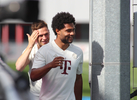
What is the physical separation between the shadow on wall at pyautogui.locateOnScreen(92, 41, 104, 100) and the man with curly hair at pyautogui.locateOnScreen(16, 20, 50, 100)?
0.64 m

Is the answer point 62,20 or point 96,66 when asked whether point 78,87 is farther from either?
point 62,20

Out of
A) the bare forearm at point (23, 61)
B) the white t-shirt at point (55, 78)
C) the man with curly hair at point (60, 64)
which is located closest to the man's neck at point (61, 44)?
the man with curly hair at point (60, 64)

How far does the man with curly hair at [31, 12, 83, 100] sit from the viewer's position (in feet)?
8.48

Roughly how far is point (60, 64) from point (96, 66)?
2.39 ft

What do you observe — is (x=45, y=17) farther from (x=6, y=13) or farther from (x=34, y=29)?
(x=34, y=29)

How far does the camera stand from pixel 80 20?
2306 centimetres

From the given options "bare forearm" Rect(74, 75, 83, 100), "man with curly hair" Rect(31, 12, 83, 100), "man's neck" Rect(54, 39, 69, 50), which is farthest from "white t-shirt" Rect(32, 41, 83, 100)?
"bare forearm" Rect(74, 75, 83, 100)

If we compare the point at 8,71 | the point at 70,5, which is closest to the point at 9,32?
the point at 70,5

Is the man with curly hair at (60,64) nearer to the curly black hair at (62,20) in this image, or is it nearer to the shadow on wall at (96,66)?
the curly black hair at (62,20)

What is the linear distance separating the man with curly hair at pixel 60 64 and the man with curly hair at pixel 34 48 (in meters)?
0.50

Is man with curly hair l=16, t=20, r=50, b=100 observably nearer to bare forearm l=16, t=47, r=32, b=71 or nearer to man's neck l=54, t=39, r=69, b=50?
bare forearm l=16, t=47, r=32, b=71

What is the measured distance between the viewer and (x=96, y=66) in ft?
10.1

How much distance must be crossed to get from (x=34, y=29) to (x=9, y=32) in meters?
23.0

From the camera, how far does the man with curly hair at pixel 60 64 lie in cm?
259
